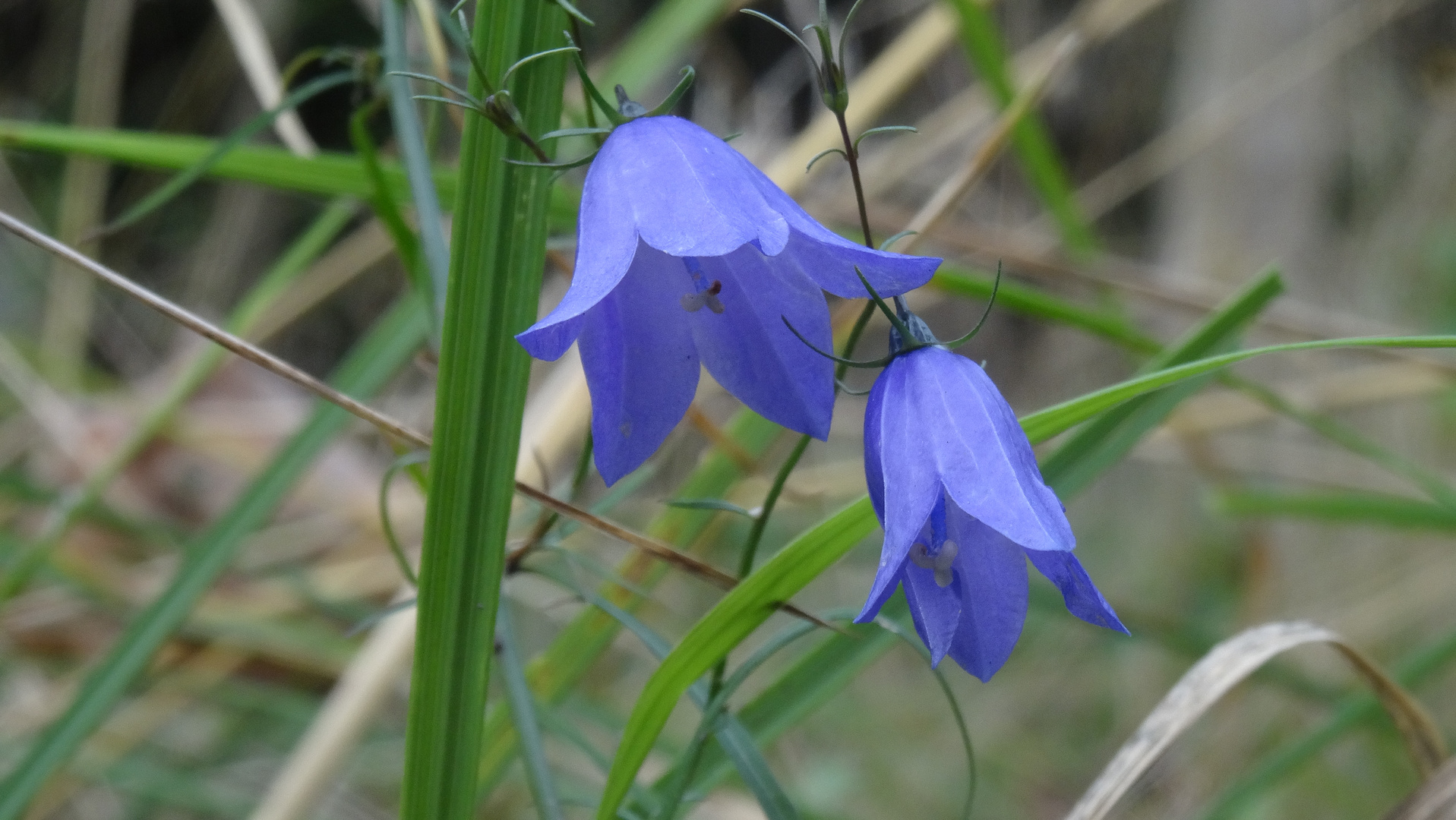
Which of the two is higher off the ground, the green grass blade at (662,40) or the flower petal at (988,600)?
the green grass blade at (662,40)

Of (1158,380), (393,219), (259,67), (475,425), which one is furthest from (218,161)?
(1158,380)

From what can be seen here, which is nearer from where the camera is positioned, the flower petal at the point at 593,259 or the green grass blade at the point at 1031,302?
the flower petal at the point at 593,259

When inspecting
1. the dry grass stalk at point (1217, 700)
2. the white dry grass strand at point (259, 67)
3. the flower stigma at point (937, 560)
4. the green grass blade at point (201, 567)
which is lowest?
the dry grass stalk at point (1217, 700)

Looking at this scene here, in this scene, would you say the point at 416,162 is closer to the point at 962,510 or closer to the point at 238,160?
the point at 238,160

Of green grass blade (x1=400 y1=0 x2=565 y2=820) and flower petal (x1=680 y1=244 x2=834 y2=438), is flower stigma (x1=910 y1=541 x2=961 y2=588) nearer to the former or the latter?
flower petal (x1=680 y1=244 x2=834 y2=438)

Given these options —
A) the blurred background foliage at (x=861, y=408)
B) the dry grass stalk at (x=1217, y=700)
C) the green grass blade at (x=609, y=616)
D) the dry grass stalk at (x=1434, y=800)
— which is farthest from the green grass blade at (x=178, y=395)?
the dry grass stalk at (x=1434, y=800)

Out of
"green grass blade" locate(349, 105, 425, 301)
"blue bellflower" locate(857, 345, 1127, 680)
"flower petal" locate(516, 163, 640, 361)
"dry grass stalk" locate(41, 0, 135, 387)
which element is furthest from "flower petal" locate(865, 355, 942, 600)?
"dry grass stalk" locate(41, 0, 135, 387)

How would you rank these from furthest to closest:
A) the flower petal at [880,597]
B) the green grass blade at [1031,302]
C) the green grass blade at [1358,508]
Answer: the green grass blade at [1358,508]
the green grass blade at [1031,302]
the flower petal at [880,597]

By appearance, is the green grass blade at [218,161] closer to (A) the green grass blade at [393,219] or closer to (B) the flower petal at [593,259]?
(A) the green grass blade at [393,219]
